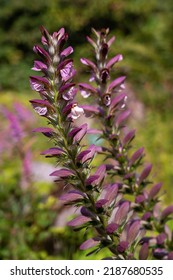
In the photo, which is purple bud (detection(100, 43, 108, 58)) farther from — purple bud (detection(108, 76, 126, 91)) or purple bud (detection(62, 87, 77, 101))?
purple bud (detection(62, 87, 77, 101))

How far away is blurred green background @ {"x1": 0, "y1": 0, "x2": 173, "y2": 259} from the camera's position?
2996 millimetres

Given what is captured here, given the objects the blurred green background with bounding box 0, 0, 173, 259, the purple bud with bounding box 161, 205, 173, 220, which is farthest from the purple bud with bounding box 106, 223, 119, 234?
the blurred green background with bounding box 0, 0, 173, 259

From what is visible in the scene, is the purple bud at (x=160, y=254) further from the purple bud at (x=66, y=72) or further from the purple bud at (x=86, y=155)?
the purple bud at (x=66, y=72)

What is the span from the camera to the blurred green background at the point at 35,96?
3.00m

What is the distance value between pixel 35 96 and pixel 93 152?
322 inches

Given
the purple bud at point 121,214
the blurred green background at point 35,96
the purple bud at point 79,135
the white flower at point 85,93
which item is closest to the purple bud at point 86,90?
the white flower at point 85,93

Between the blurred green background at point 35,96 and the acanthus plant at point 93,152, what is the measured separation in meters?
0.70

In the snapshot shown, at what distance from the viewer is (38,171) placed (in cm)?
423

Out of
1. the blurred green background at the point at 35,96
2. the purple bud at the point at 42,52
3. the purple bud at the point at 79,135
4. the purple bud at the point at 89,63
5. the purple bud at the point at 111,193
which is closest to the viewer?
the purple bud at the point at 42,52

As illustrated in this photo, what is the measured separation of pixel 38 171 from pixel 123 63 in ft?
17.2

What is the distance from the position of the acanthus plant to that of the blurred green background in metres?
0.70
